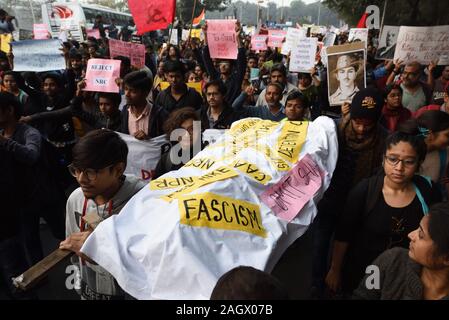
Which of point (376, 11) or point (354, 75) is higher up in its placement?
point (376, 11)

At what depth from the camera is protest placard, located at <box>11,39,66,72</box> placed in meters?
4.99

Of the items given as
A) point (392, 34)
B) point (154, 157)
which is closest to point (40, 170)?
point (154, 157)

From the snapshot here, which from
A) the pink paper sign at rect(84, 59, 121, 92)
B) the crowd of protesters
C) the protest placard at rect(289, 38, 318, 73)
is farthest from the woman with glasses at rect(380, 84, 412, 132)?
the pink paper sign at rect(84, 59, 121, 92)

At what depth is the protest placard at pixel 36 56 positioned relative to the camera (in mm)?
4994

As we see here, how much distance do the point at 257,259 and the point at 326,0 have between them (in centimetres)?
2670

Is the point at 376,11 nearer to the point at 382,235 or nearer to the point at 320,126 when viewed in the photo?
the point at 320,126

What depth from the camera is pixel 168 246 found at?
1571mm

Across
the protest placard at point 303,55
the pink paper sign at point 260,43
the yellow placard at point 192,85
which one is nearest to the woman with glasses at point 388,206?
the yellow placard at point 192,85

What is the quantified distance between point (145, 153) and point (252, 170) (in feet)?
4.56

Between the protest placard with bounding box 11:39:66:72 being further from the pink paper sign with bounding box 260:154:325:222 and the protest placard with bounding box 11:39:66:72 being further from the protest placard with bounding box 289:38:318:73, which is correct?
the pink paper sign with bounding box 260:154:325:222

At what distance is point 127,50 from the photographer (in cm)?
554

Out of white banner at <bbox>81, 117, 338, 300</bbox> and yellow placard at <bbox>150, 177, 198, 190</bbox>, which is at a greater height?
yellow placard at <bbox>150, 177, 198, 190</bbox>

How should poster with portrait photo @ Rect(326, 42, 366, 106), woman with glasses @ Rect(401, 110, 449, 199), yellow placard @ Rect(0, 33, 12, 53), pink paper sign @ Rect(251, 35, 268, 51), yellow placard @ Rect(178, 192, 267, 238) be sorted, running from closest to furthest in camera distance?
yellow placard @ Rect(178, 192, 267, 238) → woman with glasses @ Rect(401, 110, 449, 199) → poster with portrait photo @ Rect(326, 42, 366, 106) → yellow placard @ Rect(0, 33, 12, 53) → pink paper sign @ Rect(251, 35, 268, 51)
